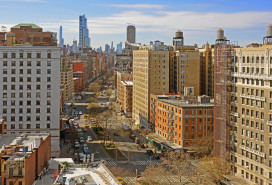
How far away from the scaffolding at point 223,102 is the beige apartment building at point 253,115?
1.33 meters

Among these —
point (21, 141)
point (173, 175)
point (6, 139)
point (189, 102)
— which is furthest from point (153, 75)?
point (21, 141)

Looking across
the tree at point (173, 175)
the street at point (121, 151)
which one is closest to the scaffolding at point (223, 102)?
the tree at point (173, 175)

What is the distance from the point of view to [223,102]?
76625 mm

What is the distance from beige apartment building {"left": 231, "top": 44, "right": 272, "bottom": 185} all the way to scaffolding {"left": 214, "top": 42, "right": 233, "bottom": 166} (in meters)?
1.33

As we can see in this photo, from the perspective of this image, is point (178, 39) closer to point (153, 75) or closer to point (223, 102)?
point (153, 75)

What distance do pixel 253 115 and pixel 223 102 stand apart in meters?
8.99

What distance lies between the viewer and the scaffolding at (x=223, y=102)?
75.2 metres

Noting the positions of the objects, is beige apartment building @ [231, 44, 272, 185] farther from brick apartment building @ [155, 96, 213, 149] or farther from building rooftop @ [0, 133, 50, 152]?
building rooftop @ [0, 133, 50, 152]

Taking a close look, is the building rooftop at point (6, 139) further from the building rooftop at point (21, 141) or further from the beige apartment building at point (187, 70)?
the beige apartment building at point (187, 70)

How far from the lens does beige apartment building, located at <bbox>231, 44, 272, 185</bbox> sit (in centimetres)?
6512

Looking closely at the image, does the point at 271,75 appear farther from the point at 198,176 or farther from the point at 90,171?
the point at 90,171

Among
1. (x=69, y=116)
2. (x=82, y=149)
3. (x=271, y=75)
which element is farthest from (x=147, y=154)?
(x=69, y=116)

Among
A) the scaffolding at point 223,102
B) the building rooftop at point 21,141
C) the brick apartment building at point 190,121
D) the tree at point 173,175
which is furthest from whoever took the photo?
the brick apartment building at point 190,121

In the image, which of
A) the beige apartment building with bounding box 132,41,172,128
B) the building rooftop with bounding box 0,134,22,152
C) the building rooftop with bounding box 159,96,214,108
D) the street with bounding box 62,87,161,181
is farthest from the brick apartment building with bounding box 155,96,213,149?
the building rooftop with bounding box 0,134,22,152
